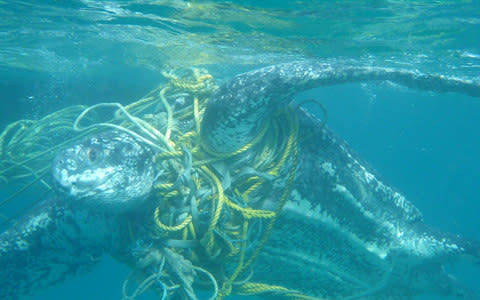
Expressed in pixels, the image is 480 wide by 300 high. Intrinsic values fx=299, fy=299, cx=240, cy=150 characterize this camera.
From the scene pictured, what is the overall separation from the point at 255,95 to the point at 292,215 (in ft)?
6.01

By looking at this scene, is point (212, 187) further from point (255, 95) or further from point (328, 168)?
point (328, 168)

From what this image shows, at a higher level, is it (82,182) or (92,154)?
(92,154)

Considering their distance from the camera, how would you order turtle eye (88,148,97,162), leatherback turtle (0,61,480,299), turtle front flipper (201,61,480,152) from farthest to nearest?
turtle front flipper (201,61,480,152) → leatherback turtle (0,61,480,299) → turtle eye (88,148,97,162)

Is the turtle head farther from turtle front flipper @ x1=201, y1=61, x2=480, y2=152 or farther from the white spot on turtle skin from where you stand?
the white spot on turtle skin

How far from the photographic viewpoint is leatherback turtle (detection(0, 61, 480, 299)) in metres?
3.37

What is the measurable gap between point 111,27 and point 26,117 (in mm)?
4612

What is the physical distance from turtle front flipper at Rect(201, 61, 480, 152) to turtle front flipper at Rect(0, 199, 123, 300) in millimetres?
1823

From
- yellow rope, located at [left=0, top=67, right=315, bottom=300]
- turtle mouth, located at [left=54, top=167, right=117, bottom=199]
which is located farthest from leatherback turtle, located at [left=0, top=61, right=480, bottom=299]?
yellow rope, located at [left=0, top=67, right=315, bottom=300]

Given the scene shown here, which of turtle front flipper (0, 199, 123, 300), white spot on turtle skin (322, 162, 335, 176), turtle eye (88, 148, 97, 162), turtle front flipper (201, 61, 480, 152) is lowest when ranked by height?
turtle front flipper (0, 199, 123, 300)

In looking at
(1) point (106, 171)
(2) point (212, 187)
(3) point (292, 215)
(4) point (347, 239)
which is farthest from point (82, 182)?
(4) point (347, 239)

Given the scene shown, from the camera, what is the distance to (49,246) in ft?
14.4

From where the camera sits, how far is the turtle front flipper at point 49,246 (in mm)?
3947

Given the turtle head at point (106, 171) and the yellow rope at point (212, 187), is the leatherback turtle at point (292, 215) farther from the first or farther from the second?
the yellow rope at point (212, 187)

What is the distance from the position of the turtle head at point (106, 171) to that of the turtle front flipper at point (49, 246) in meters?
0.78
